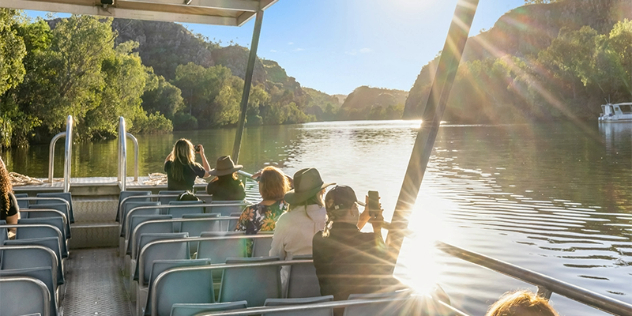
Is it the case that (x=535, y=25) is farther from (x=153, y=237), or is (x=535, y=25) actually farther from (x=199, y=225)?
(x=153, y=237)

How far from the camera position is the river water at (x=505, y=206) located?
888 centimetres

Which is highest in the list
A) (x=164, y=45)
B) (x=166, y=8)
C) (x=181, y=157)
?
(x=164, y=45)

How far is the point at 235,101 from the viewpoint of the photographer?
98562 mm

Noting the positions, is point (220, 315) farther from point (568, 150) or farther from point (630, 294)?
point (568, 150)

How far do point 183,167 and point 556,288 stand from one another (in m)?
5.11

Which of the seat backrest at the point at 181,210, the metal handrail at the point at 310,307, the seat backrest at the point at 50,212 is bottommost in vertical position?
the seat backrest at the point at 50,212

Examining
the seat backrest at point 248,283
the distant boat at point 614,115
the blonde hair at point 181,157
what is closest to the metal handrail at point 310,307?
the seat backrest at point 248,283

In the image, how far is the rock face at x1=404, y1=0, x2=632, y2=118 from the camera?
107438 millimetres

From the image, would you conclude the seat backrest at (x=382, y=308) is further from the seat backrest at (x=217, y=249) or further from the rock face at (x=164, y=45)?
the rock face at (x=164, y=45)

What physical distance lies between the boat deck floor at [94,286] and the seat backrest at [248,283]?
1545mm

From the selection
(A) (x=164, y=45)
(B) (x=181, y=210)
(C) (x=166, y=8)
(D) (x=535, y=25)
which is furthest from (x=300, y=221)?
(A) (x=164, y=45)

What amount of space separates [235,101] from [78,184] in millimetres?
92020

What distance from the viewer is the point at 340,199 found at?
296 centimetres

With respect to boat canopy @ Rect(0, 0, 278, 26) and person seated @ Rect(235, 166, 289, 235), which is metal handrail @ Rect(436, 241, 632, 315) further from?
boat canopy @ Rect(0, 0, 278, 26)
